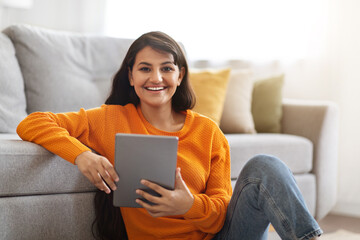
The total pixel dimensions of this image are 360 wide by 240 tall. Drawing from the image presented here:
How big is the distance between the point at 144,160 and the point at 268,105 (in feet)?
4.86

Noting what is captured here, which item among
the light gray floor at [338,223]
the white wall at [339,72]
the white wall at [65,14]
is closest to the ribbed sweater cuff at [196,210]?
the light gray floor at [338,223]

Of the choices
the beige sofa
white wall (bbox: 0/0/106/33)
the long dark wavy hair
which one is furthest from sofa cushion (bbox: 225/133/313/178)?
white wall (bbox: 0/0/106/33)

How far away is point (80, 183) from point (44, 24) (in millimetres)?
1864

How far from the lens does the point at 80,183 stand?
1.43 meters

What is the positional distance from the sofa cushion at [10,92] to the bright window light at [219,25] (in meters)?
1.12

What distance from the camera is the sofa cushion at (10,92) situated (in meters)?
1.81

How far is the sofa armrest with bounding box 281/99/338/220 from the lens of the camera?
7.32 ft

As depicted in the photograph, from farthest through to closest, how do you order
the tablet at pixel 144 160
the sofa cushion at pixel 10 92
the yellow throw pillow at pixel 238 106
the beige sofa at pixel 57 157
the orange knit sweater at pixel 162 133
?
1. the yellow throw pillow at pixel 238 106
2. the sofa cushion at pixel 10 92
3. the beige sofa at pixel 57 157
4. the orange knit sweater at pixel 162 133
5. the tablet at pixel 144 160

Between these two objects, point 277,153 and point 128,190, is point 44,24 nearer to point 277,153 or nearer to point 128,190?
point 277,153

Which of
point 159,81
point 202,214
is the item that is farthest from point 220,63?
point 202,214

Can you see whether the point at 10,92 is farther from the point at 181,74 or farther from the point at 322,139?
the point at 322,139


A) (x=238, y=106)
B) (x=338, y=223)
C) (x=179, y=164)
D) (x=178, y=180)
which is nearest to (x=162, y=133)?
(x=179, y=164)

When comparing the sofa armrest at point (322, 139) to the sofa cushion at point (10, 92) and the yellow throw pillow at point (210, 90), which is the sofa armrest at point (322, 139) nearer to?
the yellow throw pillow at point (210, 90)

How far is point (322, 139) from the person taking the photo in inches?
87.8
